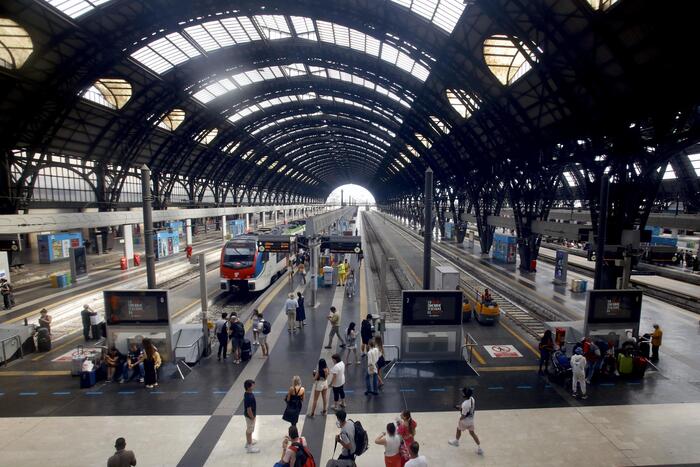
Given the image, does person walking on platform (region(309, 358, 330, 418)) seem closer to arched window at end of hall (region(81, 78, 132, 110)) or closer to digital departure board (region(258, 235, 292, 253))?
digital departure board (region(258, 235, 292, 253))

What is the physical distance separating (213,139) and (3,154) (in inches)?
909

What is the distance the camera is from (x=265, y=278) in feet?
69.4

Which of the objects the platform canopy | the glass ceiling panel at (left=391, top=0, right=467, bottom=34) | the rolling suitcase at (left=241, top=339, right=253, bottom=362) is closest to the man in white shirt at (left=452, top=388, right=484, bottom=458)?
the rolling suitcase at (left=241, top=339, right=253, bottom=362)

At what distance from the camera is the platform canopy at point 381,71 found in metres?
14.5

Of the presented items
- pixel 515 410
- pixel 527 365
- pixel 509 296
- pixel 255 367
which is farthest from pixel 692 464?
pixel 509 296

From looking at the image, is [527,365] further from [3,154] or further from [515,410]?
[3,154]

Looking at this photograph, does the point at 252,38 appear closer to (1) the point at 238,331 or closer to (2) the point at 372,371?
(1) the point at 238,331

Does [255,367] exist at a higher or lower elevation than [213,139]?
lower

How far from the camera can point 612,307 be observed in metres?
11.3

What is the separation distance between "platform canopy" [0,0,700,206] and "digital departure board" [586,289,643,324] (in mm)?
7599

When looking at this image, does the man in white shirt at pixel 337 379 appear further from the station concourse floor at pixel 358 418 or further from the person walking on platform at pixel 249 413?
the person walking on platform at pixel 249 413

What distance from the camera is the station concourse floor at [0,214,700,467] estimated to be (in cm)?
721

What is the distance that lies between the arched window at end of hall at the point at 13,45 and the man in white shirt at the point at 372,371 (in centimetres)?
2529


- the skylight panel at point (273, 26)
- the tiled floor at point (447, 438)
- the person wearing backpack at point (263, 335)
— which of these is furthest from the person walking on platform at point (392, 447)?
the skylight panel at point (273, 26)
